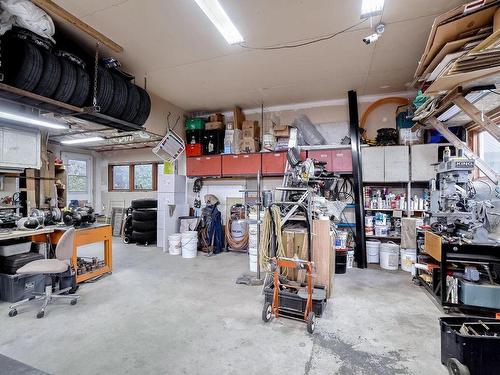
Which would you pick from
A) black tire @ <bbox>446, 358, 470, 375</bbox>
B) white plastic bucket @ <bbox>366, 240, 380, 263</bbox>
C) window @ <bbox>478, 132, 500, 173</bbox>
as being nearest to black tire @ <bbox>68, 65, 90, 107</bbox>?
black tire @ <bbox>446, 358, 470, 375</bbox>

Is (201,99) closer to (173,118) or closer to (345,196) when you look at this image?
(173,118)

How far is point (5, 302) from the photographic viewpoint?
3.26 meters

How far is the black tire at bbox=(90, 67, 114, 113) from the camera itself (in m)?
3.44

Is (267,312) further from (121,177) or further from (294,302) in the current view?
(121,177)

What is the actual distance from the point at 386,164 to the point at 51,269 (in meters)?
5.47

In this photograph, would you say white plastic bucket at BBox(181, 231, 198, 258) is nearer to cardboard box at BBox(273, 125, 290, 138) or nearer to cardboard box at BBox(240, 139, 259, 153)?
cardboard box at BBox(240, 139, 259, 153)

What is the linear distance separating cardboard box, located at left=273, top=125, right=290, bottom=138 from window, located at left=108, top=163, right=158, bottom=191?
423cm

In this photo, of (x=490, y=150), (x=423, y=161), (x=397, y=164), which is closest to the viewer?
(x=490, y=150)

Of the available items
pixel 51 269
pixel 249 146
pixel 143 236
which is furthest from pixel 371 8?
pixel 143 236

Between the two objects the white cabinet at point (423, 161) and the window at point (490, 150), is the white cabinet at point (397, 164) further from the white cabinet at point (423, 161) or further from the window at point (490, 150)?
the window at point (490, 150)

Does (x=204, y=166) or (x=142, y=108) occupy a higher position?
(x=142, y=108)

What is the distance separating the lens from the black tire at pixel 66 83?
3027 millimetres

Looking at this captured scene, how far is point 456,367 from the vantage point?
1.72 m

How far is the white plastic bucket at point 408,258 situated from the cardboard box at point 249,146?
11.7 feet
